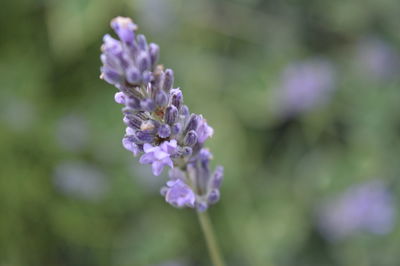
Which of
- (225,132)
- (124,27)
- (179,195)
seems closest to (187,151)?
(179,195)

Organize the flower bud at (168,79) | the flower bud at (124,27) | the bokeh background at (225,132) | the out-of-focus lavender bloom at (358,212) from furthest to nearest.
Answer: the bokeh background at (225,132)
the out-of-focus lavender bloom at (358,212)
the flower bud at (168,79)
the flower bud at (124,27)

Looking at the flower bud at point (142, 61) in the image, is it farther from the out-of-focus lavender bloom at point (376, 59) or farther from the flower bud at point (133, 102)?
the out-of-focus lavender bloom at point (376, 59)

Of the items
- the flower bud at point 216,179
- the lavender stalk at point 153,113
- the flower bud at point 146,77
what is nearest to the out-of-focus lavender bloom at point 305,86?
the flower bud at point 216,179

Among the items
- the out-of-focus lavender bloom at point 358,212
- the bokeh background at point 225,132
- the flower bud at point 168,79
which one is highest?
the bokeh background at point 225,132

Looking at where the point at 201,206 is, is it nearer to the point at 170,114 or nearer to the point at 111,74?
the point at 170,114

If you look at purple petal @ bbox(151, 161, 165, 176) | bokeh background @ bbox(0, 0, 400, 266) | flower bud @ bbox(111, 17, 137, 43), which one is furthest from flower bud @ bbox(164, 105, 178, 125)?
bokeh background @ bbox(0, 0, 400, 266)

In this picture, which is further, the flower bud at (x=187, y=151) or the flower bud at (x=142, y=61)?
the flower bud at (x=187, y=151)

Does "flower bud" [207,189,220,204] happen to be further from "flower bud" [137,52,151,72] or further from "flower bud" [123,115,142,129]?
"flower bud" [137,52,151,72]
